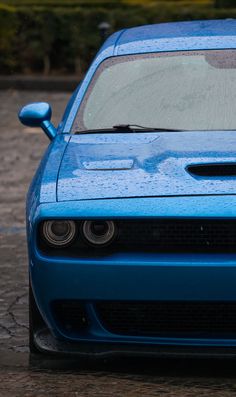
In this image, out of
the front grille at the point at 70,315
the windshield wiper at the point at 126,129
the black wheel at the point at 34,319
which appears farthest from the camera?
the windshield wiper at the point at 126,129

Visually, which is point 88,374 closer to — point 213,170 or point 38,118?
point 213,170

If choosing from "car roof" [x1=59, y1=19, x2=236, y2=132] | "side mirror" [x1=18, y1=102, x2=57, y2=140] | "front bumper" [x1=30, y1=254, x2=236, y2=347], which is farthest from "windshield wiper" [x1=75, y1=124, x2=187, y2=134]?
"front bumper" [x1=30, y1=254, x2=236, y2=347]

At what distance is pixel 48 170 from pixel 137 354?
0.93m

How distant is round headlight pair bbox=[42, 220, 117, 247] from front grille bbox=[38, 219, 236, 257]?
3cm

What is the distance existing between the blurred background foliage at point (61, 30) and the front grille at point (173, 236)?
15.1 m

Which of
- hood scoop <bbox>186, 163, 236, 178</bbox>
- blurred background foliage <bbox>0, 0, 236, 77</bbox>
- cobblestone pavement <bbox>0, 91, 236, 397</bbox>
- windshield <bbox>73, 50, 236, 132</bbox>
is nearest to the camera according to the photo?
cobblestone pavement <bbox>0, 91, 236, 397</bbox>

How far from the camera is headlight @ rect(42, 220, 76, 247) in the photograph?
5238mm

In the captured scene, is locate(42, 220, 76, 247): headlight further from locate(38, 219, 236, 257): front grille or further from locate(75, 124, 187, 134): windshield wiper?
locate(75, 124, 187, 134): windshield wiper

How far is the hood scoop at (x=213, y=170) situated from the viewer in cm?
541

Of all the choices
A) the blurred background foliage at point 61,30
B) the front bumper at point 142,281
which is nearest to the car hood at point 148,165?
the front bumper at point 142,281

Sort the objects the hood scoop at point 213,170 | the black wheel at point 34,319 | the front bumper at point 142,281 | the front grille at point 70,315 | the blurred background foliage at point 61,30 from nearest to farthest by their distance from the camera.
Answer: the front bumper at point 142,281 < the front grille at point 70,315 < the hood scoop at point 213,170 < the black wheel at point 34,319 < the blurred background foliage at point 61,30

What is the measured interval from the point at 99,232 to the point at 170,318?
0.45 metres

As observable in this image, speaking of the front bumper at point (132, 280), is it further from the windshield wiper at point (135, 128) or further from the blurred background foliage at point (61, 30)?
the blurred background foliage at point (61, 30)

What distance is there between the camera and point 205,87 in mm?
6527
